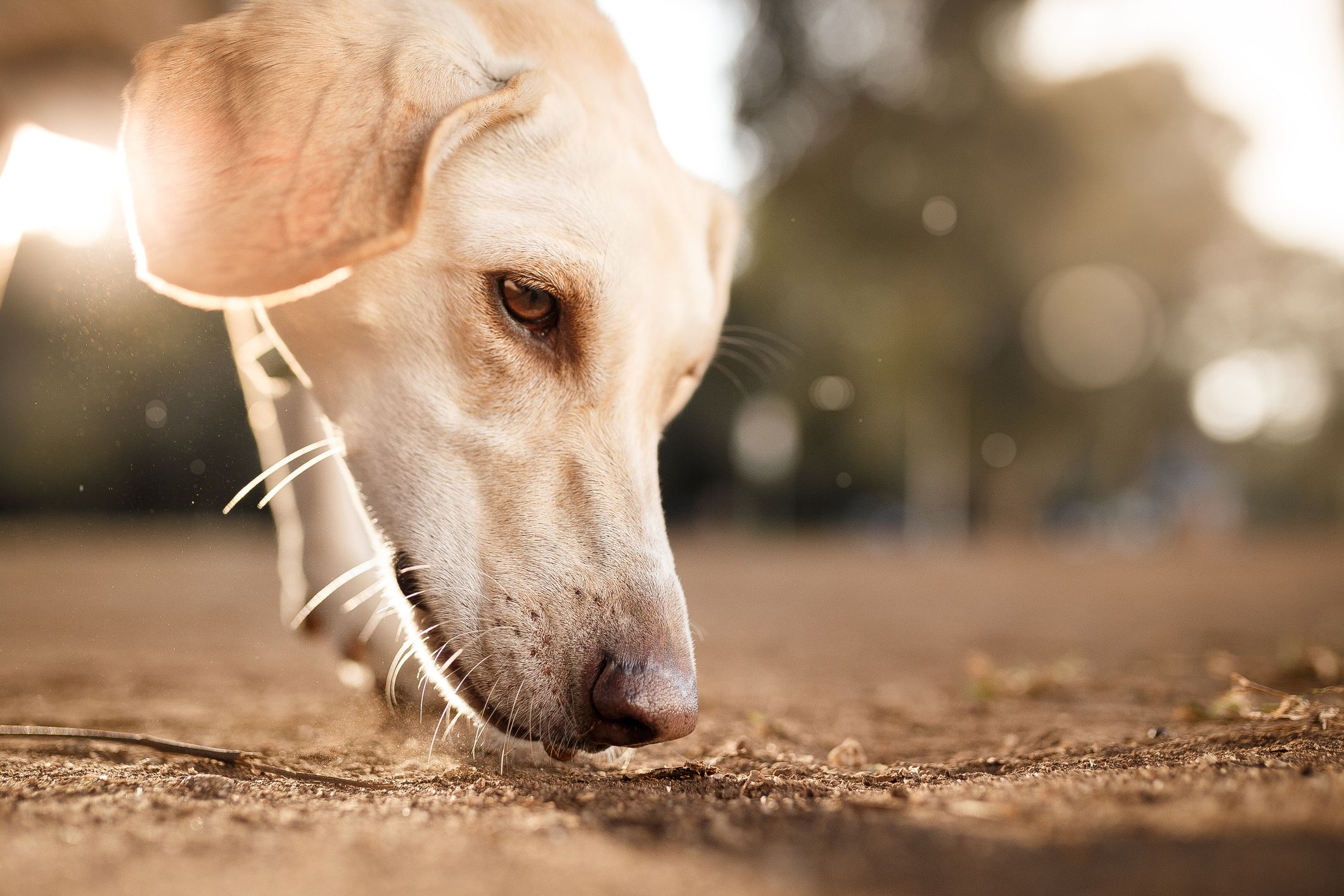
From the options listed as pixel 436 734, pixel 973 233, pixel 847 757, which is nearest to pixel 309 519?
pixel 436 734

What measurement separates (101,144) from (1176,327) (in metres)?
21.9

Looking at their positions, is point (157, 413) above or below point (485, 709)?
above

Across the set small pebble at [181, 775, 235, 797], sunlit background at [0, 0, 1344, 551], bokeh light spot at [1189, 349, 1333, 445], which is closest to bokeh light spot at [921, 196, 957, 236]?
sunlit background at [0, 0, 1344, 551]

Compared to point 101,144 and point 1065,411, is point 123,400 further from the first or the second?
point 1065,411

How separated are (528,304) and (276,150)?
1.96 ft

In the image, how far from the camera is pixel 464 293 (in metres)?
2.08

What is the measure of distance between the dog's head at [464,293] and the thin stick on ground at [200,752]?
319 millimetres

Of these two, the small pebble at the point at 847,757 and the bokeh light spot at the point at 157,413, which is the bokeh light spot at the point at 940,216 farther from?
the small pebble at the point at 847,757

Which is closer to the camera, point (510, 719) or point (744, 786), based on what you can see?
point (744, 786)

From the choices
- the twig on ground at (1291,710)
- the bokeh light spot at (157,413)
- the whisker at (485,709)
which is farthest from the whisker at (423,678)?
the twig on ground at (1291,710)

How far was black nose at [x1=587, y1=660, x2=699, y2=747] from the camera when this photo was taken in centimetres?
176

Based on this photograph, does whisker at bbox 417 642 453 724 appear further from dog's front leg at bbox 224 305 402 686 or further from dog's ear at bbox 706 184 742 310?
dog's ear at bbox 706 184 742 310

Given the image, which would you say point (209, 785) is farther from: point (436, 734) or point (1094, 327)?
point (1094, 327)

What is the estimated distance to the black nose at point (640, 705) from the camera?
1757 millimetres
